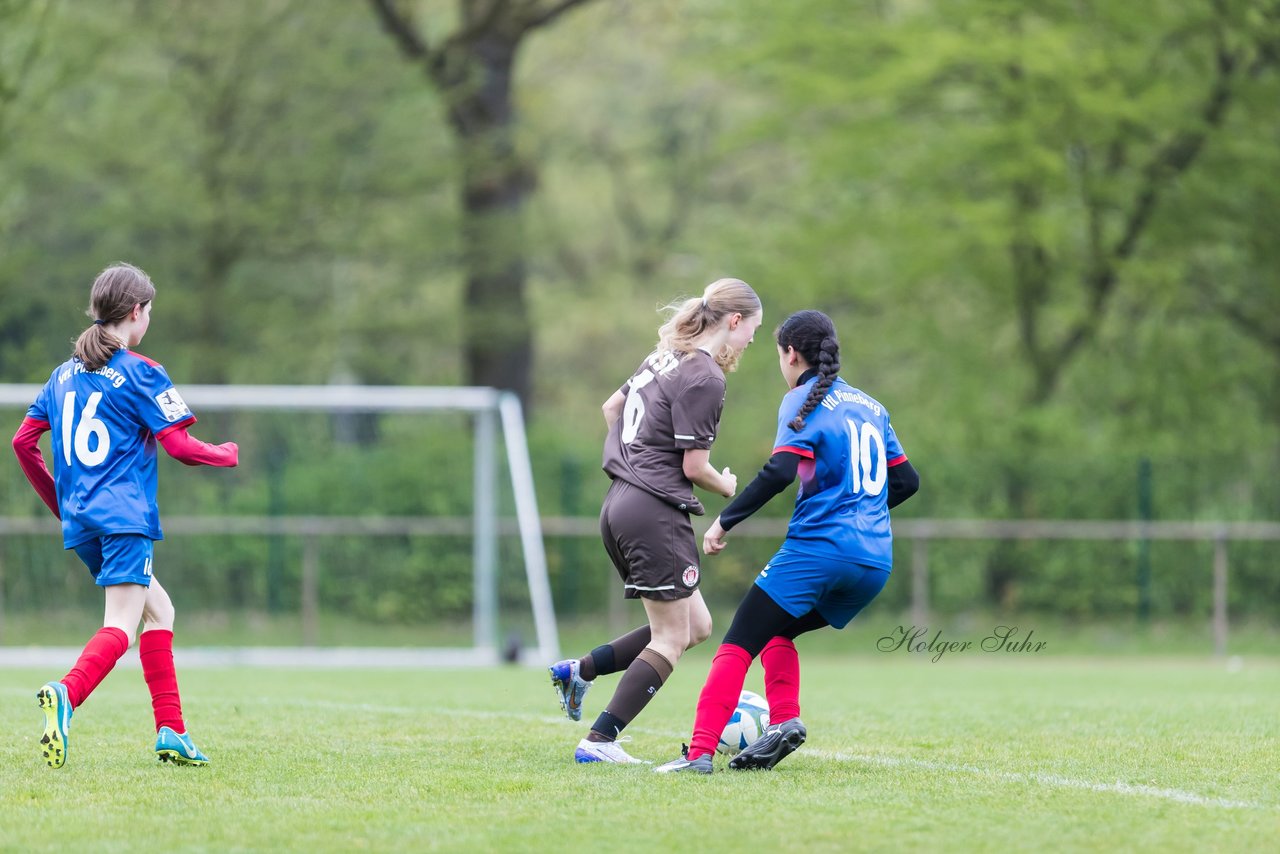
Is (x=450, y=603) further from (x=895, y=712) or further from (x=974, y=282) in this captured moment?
(x=895, y=712)

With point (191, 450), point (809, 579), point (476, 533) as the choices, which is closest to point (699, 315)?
point (809, 579)

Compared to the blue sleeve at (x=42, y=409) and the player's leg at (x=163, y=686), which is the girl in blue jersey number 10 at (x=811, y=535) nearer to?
the player's leg at (x=163, y=686)

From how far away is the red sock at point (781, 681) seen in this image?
21.0 feet

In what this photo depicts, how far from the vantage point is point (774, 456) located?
5980 millimetres

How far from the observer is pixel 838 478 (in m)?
6.09

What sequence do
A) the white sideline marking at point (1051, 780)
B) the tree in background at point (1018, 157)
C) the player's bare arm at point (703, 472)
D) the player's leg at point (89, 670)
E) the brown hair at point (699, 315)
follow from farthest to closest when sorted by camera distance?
the tree in background at point (1018, 157) → the brown hair at point (699, 315) → the player's bare arm at point (703, 472) → the player's leg at point (89, 670) → the white sideline marking at point (1051, 780)

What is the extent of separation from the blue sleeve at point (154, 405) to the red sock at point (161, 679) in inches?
32.1

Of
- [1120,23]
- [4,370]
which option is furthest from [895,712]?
[1120,23]

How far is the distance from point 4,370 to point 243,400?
4.65 metres

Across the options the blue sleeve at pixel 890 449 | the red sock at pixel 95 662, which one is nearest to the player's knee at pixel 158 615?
the red sock at pixel 95 662

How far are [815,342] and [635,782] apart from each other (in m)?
→ 1.80

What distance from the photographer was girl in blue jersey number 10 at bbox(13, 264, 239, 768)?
19.7 ft

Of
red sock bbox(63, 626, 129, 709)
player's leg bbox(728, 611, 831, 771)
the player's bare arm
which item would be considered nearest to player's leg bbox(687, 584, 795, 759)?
player's leg bbox(728, 611, 831, 771)

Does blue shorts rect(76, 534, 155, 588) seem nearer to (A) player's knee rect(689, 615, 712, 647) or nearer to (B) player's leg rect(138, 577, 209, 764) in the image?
(B) player's leg rect(138, 577, 209, 764)
